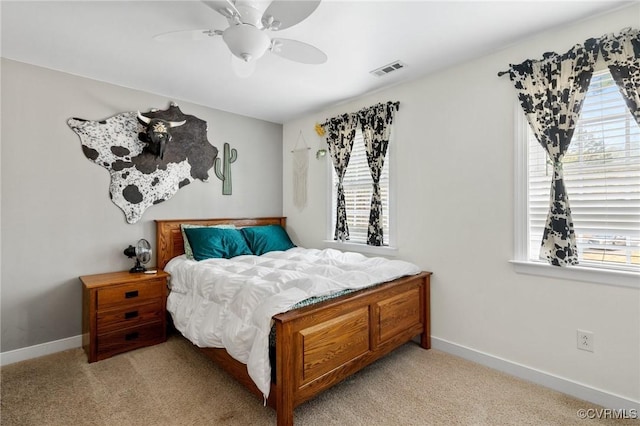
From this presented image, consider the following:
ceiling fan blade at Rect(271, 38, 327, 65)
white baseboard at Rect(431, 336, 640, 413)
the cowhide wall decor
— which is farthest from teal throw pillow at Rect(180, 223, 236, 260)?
white baseboard at Rect(431, 336, 640, 413)

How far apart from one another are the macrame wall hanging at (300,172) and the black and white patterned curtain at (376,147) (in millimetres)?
1067

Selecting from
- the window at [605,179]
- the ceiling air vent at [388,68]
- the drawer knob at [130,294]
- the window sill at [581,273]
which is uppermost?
the ceiling air vent at [388,68]

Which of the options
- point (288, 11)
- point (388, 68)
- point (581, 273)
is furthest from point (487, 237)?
point (288, 11)

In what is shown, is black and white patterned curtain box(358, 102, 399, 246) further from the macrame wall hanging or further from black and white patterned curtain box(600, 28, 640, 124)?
black and white patterned curtain box(600, 28, 640, 124)

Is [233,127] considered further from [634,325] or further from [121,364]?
[634,325]

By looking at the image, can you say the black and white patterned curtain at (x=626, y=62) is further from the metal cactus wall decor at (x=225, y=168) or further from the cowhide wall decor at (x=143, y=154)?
the cowhide wall decor at (x=143, y=154)

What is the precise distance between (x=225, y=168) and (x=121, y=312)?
6.21 ft

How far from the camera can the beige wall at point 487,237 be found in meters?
1.96

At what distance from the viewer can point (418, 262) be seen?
115 inches

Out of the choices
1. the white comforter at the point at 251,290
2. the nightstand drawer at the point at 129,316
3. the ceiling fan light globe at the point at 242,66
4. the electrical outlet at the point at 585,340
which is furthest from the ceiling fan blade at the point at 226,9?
the electrical outlet at the point at 585,340

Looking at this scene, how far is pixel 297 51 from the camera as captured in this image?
192 centimetres

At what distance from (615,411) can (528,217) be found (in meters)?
1.26

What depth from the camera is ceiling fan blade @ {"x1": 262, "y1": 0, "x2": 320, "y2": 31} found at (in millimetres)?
1474

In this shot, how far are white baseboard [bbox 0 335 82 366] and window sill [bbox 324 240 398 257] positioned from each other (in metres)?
2.62
